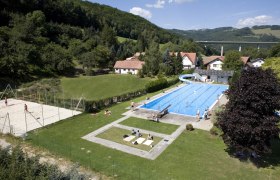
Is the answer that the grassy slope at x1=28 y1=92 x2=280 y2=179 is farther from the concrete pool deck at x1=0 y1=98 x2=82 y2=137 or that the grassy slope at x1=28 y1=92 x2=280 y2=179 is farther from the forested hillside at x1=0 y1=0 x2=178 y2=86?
the forested hillside at x1=0 y1=0 x2=178 y2=86

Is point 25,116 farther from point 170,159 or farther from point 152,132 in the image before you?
point 170,159

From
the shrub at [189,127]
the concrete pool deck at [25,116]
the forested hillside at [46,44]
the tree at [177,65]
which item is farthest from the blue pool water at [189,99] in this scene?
the forested hillside at [46,44]

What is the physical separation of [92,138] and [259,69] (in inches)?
620

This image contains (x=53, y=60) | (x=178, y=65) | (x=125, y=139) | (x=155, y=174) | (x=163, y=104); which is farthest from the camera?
(x=178, y=65)

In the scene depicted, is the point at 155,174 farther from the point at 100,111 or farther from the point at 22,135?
the point at 100,111

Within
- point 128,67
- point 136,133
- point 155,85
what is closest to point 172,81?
point 155,85

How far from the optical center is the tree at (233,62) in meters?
61.6

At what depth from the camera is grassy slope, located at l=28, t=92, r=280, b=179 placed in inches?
655

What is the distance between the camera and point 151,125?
26.6 meters

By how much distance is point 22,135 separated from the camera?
22766 mm

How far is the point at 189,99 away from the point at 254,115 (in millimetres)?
24035

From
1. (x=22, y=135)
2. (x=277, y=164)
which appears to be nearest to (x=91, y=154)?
(x=22, y=135)

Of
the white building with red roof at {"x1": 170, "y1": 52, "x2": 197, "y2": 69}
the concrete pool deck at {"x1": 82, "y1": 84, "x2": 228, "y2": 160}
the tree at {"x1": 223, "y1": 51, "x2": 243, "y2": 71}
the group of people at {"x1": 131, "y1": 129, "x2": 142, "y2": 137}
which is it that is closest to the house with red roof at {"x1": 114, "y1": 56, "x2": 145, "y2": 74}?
the white building with red roof at {"x1": 170, "y1": 52, "x2": 197, "y2": 69}

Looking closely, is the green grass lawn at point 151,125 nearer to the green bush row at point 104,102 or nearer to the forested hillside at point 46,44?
the green bush row at point 104,102
